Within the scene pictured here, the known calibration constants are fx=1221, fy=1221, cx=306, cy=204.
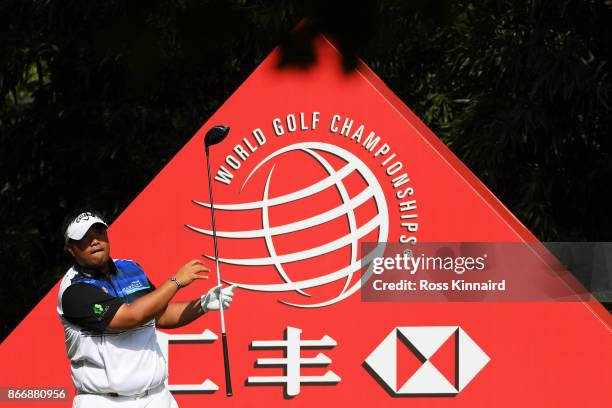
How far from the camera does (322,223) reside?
6.94m

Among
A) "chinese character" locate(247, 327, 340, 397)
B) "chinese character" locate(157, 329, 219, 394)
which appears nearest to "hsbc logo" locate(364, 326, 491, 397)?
"chinese character" locate(247, 327, 340, 397)

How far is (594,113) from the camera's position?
9.55 metres

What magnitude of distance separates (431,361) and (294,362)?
767 millimetres

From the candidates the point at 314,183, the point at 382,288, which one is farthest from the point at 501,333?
the point at 314,183

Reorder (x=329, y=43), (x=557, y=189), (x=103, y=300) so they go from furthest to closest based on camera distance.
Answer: (x=557, y=189)
(x=103, y=300)
(x=329, y=43)

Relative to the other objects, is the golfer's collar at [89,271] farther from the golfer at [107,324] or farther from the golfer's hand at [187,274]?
the golfer's hand at [187,274]

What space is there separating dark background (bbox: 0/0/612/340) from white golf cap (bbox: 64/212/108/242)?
9.76 ft

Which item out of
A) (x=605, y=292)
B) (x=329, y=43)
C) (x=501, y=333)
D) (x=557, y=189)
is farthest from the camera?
(x=557, y=189)

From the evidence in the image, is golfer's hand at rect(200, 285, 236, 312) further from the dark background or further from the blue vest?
the dark background

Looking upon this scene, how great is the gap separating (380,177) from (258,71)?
0.92m

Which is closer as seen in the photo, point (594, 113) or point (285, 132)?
point (285, 132)

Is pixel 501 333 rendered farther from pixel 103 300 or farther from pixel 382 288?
pixel 103 300

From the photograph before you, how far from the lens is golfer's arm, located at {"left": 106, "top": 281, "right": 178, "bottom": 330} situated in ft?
17.1

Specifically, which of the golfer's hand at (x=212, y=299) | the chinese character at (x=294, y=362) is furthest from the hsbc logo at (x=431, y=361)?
the golfer's hand at (x=212, y=299)
